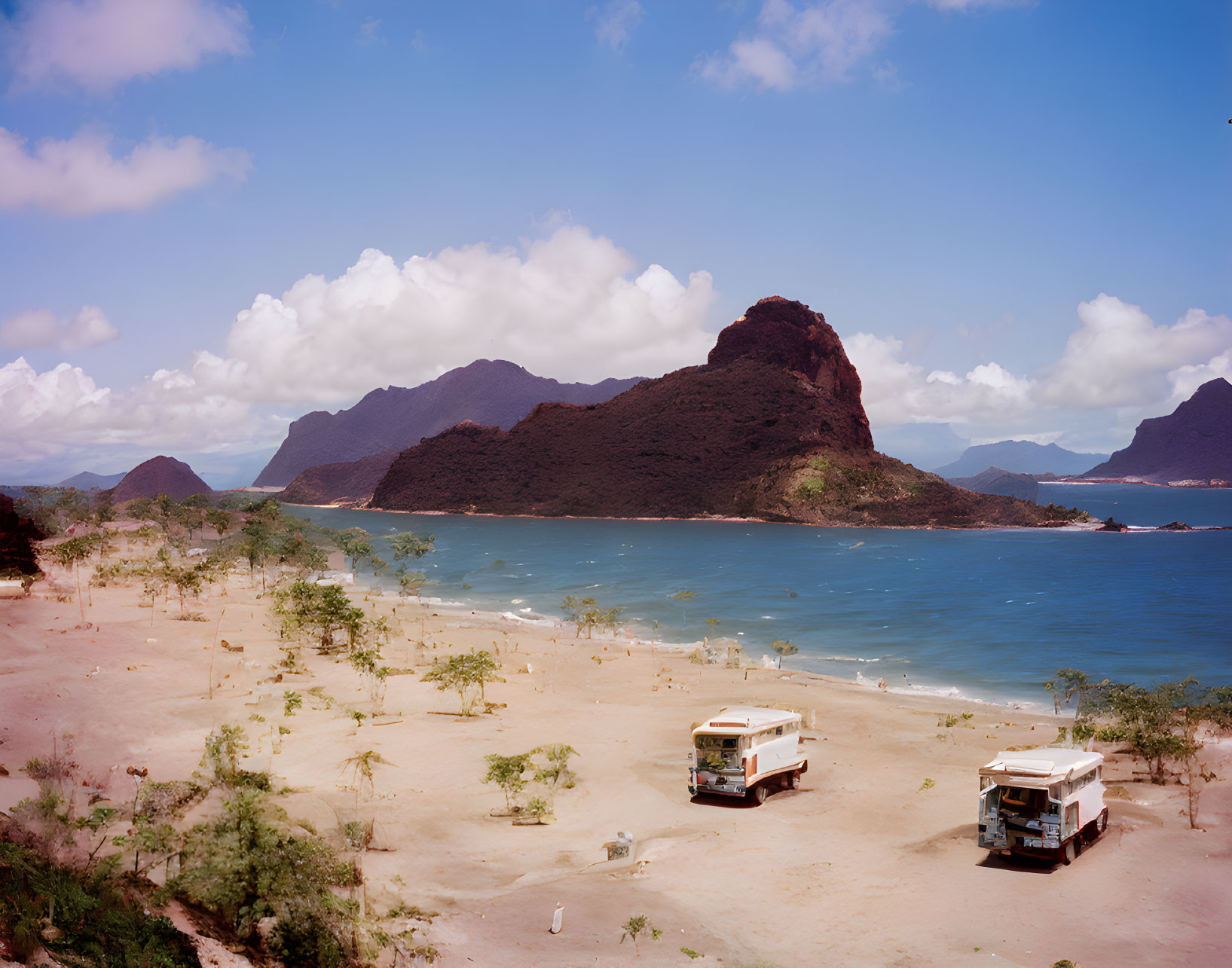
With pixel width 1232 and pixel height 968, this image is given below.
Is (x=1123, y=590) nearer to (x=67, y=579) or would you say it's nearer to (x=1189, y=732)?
(x=1189, y=732)

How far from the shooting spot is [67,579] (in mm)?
52844

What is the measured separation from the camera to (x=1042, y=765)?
55.2ft

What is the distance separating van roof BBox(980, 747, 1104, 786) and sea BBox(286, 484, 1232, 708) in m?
21.9

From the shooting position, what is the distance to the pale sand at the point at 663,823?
13.6 metres

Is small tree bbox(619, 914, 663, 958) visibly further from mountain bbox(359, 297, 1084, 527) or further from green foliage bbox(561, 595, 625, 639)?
mountain bbox(359, 297, 1084, 527)

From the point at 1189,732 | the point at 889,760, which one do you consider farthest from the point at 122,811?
the point at 1189,732

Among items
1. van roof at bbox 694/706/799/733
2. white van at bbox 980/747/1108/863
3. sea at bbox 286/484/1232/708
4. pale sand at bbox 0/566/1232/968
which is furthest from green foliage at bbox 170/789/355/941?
sea at bbox 286/484/1232/708

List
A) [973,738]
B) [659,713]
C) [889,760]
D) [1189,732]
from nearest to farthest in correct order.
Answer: [1189,732] → [889,760] → [973,738] → [659,713]

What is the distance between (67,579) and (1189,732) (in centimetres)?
6526

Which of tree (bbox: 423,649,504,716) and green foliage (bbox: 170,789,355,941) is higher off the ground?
green foliage (bbox: 170,789,355,941)

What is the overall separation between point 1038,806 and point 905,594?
2472 inches

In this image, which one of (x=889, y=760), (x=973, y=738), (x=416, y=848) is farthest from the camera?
(x=973, y=738)

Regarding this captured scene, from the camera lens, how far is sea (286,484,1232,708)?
154 ft

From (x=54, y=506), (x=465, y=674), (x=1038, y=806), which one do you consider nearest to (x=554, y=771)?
(x=465, y=674)
